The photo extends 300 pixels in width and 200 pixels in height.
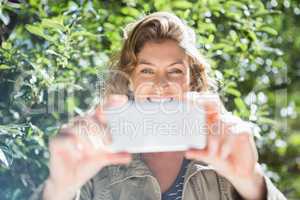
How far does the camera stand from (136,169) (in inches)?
33.4

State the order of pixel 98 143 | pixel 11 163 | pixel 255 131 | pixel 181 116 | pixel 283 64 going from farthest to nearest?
pixel 283 64, pixel 255 131, pixel 11 163, pixel 181 116, pixel 98 143

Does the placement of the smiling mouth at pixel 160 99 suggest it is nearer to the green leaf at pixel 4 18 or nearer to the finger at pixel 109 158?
the finger at pixel 109 158

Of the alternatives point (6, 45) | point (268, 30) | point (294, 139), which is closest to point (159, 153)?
point (6, 45)

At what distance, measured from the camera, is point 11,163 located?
992 mm

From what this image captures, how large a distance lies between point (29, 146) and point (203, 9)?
411 mm

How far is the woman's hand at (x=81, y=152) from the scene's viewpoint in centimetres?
64

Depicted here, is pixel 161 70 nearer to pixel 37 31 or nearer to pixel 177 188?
pixel 177 188

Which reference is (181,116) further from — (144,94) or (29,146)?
(29,146)

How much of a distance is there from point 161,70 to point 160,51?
0.09 ft

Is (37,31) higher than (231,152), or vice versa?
(37,31)

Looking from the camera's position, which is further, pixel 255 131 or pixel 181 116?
pixel 255 131

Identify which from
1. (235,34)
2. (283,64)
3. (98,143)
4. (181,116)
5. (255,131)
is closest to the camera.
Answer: (98,143)

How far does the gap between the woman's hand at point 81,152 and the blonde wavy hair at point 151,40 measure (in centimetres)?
18

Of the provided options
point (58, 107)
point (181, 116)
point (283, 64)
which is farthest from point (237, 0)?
point (181, 116)
